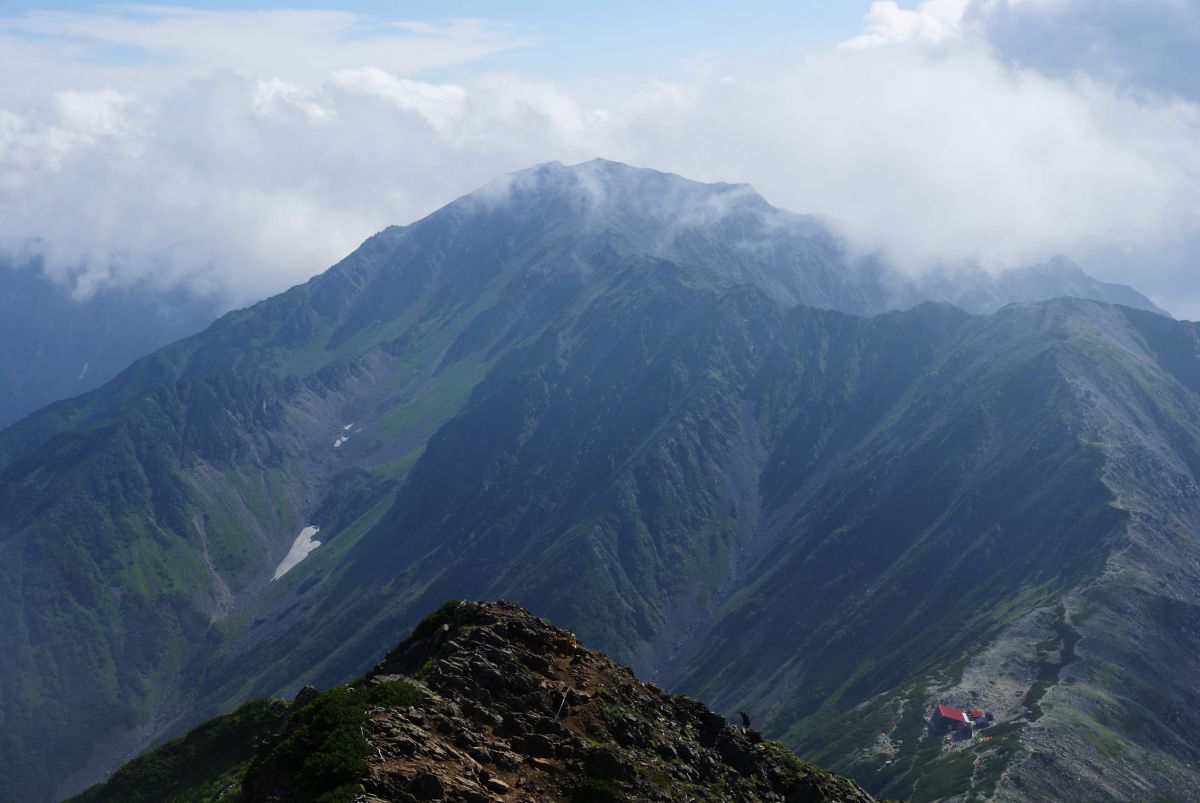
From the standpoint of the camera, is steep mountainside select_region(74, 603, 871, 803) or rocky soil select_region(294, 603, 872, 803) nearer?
steep mountainside select_region(74, 603, 871, 803)

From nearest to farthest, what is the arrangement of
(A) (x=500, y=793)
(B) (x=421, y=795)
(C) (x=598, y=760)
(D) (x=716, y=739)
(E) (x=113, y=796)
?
1. (B) (x=421, y=795)
2. (A) (x=500, y=793)
3. (C) (x=598, y=760)
4. (D) (x=716, y=739)
5. (E) (x=113, y=796)

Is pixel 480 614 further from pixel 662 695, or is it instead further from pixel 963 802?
pixel 963 802

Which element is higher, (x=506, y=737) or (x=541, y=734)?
(x=541, y=734)

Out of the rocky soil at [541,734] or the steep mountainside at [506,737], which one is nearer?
the steep mountainside at [506,737]

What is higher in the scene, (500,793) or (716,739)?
(716,739)

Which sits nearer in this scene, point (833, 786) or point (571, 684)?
point (571, 684)

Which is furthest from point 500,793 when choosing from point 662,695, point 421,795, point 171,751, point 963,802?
point 963,802

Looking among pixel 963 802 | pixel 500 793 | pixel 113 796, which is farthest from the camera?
pixel 963 802

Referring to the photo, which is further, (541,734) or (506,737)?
(541,734)
